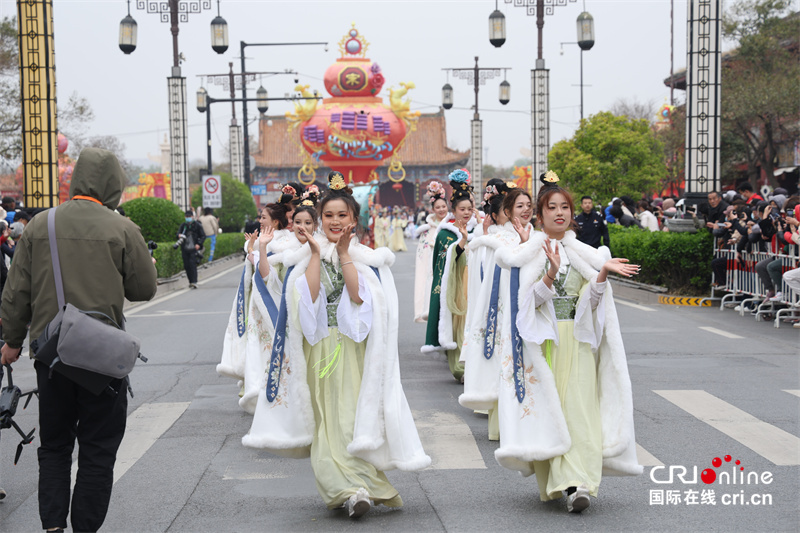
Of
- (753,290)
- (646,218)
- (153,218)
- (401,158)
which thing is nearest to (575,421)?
(753,290)

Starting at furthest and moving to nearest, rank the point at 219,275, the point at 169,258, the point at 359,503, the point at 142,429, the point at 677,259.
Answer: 1. the point at 219,275
2. the point at 169,258
3. the point at 677,259
4. the point at 142,429
5. the point at 359,503

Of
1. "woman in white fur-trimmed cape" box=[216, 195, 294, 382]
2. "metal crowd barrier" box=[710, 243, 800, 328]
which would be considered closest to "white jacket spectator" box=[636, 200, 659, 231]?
"metal crowd barrier" box=[710, 243, 800, 328]

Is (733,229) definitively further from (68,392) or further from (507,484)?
(68,392)

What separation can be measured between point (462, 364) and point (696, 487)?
3817 millimetres

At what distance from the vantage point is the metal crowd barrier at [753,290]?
13273 millimetres

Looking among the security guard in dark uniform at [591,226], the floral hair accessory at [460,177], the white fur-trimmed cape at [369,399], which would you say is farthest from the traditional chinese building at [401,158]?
the white fur-trimmed cape at [369,399]

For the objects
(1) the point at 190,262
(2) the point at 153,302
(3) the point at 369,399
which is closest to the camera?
(3) the point at 369,399

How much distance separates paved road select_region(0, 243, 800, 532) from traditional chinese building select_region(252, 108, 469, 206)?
57521mm

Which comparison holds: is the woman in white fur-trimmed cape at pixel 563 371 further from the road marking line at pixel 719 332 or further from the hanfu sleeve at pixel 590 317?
the road marking line at pixel 719 332

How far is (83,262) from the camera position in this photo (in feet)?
14.4

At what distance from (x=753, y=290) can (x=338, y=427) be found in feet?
36.3

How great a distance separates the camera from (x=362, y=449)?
4867 millimetres

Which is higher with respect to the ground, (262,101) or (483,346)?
(262,101)

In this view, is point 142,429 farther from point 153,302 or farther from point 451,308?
point 153,302
